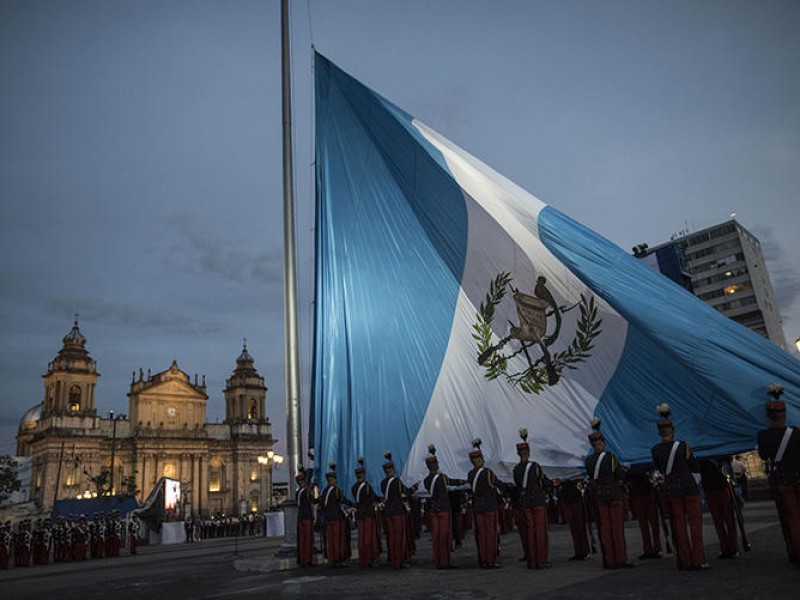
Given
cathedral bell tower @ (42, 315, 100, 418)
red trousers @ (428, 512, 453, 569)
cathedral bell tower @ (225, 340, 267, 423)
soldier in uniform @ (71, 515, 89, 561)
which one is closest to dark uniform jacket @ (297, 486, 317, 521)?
red trousers @ (428, 512, 453, 569)

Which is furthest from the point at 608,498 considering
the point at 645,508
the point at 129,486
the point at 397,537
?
the point at 129,486

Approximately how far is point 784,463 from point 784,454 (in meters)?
0.11

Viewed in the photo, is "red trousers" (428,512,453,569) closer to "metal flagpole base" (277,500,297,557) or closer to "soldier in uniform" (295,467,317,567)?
"soldier in uniform" (295,467,317,567)

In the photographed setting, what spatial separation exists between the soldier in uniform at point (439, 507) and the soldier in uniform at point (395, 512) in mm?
363

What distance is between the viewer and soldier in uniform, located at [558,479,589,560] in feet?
30.1

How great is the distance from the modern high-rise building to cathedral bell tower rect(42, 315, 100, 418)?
2590 inches

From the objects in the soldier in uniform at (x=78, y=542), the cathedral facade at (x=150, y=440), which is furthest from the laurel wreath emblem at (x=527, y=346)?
the cathedral facade at (x=150, y=440)

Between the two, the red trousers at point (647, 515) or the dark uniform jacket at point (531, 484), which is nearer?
the dark uniform jacket at point (531, 484)

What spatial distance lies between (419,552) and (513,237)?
7780mm

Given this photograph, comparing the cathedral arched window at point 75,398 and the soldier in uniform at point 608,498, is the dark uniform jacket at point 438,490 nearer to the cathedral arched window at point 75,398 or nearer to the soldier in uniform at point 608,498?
the soldier in uniform at point 608,498

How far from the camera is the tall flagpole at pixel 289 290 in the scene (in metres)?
10.6

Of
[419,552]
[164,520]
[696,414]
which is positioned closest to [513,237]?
[696,414]

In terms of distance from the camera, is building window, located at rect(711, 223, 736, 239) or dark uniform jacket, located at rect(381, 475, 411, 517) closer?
dark uniform jacket, located at rect(381, 475, 411, 517)

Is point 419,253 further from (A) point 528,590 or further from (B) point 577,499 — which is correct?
(A) point 528,590
